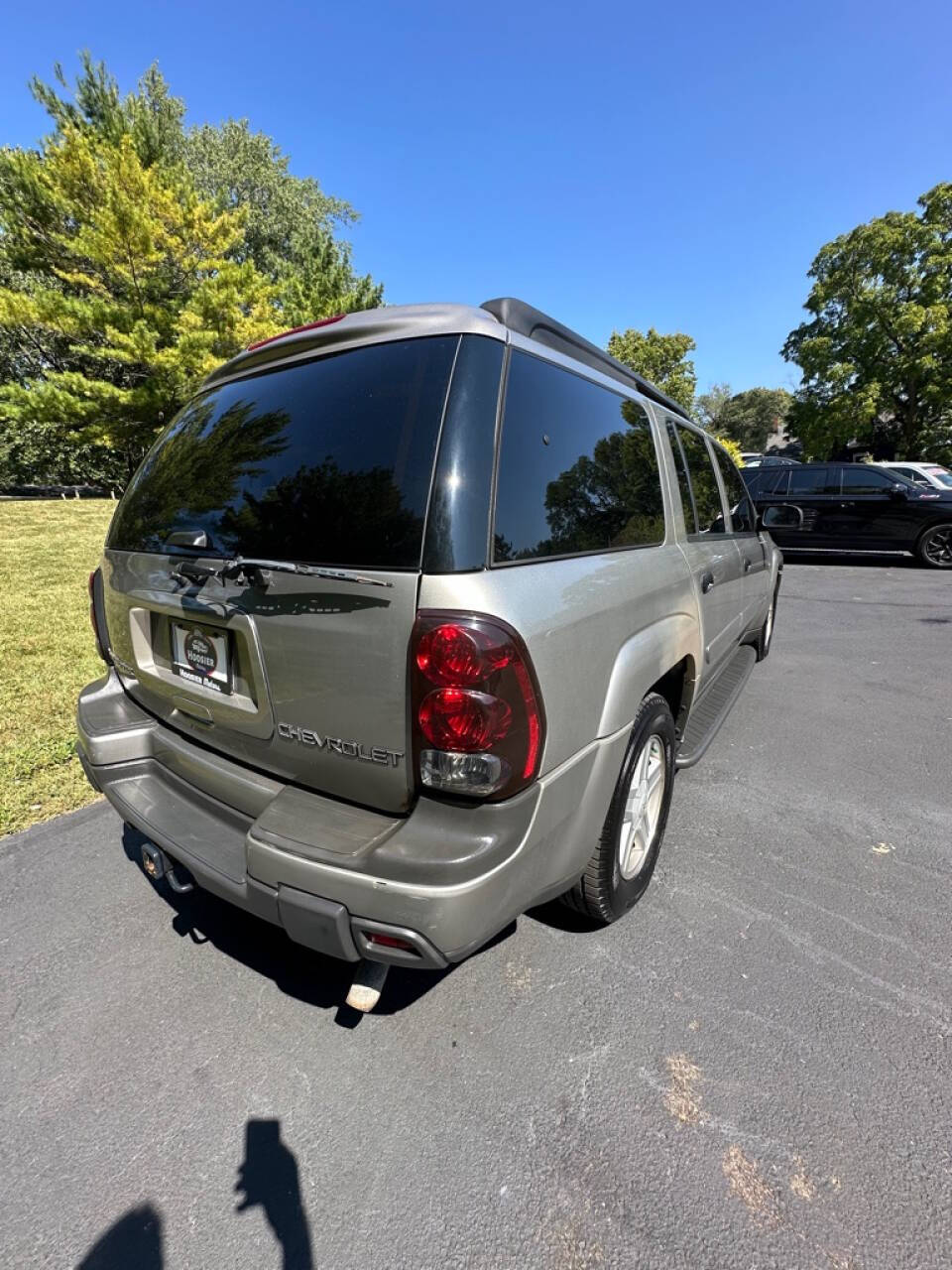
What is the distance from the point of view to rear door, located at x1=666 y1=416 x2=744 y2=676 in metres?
2.81

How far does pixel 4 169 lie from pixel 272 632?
68.2 ft

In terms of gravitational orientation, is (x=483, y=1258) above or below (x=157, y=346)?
below

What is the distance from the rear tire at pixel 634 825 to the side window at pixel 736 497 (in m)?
2.09

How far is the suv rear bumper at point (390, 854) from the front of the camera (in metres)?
1.35

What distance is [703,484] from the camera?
10.6ft

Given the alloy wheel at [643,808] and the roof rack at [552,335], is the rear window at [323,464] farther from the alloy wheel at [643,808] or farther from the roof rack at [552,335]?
the alloy wheel at [643,808]

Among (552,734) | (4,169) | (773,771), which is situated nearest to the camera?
(552,734)

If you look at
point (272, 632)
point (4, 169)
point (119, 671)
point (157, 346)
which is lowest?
point (119, 671)

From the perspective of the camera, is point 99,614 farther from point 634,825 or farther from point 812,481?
point 812,481

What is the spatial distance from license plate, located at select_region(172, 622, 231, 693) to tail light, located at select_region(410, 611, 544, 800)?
27.2 inches

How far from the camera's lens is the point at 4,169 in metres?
14.8

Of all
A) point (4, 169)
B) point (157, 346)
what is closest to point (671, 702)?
point (157, 346)

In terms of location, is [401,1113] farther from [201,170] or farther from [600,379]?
[201,170]

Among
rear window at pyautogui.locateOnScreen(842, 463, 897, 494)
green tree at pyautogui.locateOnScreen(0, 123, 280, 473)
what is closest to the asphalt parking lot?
rear window at pyautogui.locateOnScreen(842, 463, 897, 494)
